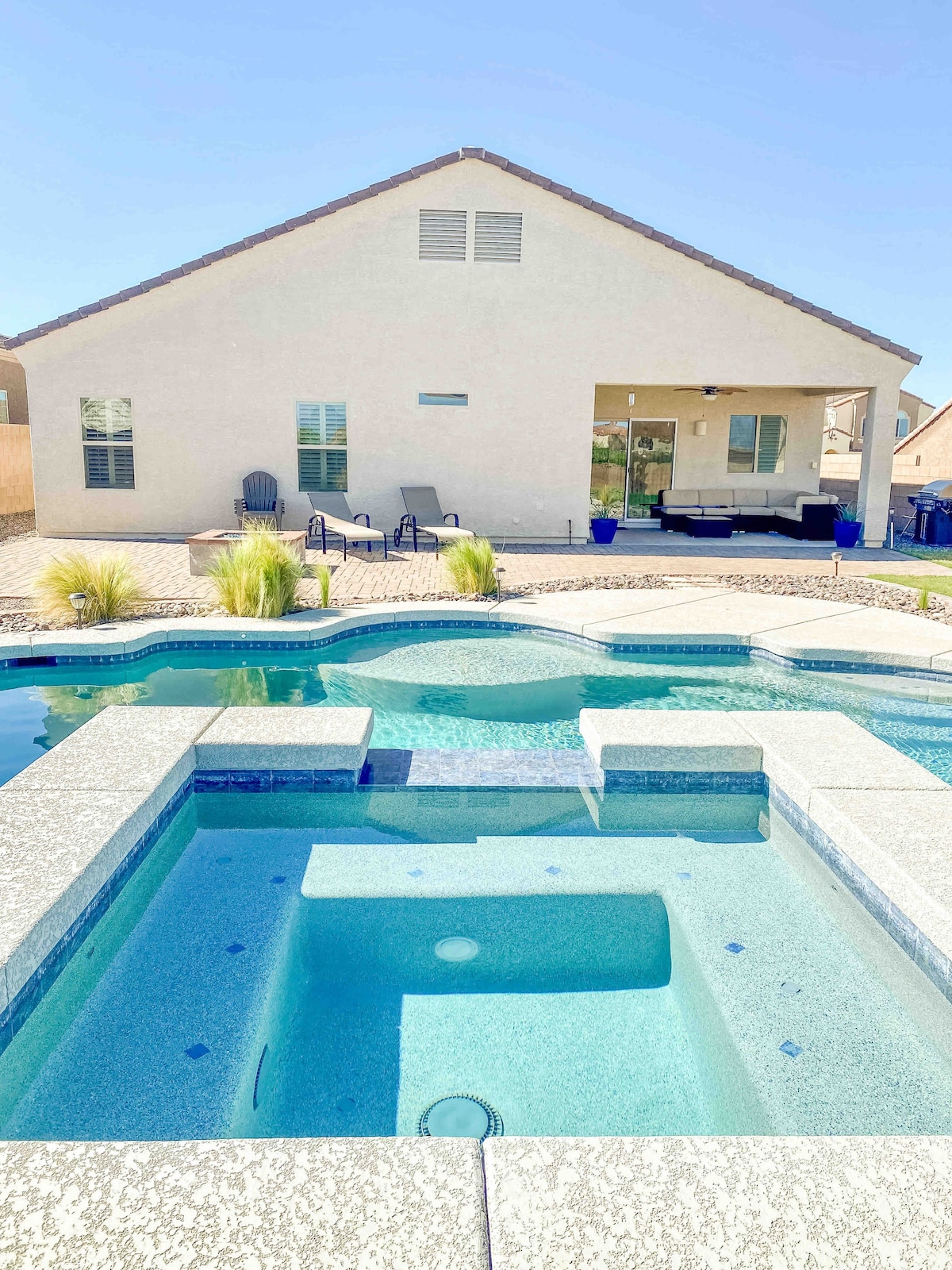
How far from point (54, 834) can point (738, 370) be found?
1333 cm

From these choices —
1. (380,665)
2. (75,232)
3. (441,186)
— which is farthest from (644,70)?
(75,232)

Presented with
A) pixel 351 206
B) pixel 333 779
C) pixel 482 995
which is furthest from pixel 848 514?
pixel 482 995

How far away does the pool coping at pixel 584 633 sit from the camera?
786cm

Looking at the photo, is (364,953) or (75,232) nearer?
(364,953)

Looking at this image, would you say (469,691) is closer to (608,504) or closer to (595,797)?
(595,797)

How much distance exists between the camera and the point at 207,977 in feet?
11.4

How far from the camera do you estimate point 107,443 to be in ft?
48.2

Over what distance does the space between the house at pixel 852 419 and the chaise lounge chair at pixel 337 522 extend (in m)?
12.6

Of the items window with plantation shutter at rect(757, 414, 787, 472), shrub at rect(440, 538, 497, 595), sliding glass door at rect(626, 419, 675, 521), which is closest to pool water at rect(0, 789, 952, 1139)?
shrub at rect(440, 538, 497, 595)

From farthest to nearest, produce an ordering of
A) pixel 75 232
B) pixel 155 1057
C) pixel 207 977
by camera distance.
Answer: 1. pixel 75 232
2. pixel 207 977
3. pixel 155 1057

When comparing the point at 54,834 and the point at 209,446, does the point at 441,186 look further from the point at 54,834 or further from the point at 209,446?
the point at 54,834

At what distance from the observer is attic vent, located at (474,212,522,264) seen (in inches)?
563

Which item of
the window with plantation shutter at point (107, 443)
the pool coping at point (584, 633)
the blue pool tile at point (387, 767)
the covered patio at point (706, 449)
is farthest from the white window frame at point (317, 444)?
the blue pool tile at point (387, 767)

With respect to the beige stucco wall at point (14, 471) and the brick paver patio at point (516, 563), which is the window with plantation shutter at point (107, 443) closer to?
the brick paver patio at point (516, 563)
